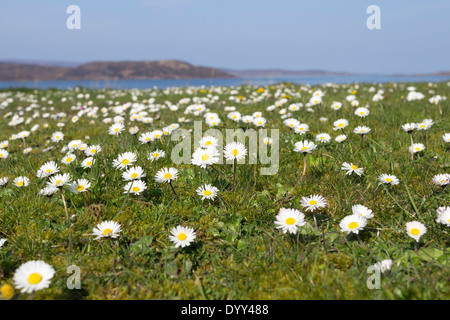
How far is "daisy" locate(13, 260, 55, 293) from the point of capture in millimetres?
1968

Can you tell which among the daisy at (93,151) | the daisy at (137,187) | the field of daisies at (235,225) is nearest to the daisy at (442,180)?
the field of daisies at (235,225)

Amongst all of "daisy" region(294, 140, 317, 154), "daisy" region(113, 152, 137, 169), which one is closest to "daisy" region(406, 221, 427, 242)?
"daisy" region(294, 140, 317, 154)

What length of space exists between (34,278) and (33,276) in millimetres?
18

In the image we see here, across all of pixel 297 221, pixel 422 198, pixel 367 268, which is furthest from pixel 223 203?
pixel 422 198

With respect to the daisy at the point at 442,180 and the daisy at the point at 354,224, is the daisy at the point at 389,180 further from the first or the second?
the daisy at the point at 354,224

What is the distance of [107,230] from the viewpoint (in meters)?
2.62

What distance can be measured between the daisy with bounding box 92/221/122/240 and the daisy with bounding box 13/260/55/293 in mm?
527

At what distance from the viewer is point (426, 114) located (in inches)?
239

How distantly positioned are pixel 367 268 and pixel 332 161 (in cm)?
187

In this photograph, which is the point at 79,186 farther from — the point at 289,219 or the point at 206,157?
the point at 289,219

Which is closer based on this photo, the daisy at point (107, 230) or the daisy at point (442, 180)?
the daisy at point (107, 230)

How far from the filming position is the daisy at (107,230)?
8.41 ft

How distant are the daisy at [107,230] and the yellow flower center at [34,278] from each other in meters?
0.57

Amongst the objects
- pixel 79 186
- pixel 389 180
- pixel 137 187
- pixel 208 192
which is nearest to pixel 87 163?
pixel 79 186
